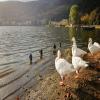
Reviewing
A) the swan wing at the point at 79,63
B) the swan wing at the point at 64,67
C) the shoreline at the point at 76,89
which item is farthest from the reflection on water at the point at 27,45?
the swan wing at the point at 79,63

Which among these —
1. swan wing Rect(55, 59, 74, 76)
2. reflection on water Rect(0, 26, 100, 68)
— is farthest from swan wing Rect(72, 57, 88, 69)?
reflection on water Rect(0, 26, 100, 68)

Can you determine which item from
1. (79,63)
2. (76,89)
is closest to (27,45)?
(79,63)

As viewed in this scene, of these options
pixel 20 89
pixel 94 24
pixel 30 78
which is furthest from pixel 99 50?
pixel 94 24

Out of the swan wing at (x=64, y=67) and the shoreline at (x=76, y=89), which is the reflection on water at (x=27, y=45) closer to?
the shoreline at (x=76, y=89)

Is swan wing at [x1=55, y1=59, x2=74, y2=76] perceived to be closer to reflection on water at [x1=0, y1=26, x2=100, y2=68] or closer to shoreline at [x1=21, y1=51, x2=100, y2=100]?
shoreline at [x1=21, y1=51, x2=100, y2=100]

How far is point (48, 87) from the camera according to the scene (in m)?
24.9

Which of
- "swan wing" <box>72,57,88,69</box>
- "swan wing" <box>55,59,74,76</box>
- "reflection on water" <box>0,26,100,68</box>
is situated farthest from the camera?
"reflection on water" <box>0,26,100,68</box>

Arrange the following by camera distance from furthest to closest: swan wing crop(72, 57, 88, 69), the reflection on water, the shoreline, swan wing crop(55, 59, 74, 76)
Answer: the reflection on water
swan wing crop(55, 59, 74, 76)
swan wing crop(72, 57, 88, 69)
the shoreline

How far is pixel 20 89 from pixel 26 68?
11.2 meters

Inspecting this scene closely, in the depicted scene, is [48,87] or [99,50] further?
[99,50]

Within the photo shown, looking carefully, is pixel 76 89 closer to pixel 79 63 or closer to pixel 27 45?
pixel 79 63

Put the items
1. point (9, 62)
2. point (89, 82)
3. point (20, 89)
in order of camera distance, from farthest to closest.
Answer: point (9, 62) → point (20, 89) → point (89, 82)

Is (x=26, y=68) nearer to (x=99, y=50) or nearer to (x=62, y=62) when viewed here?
(x=99, y=50)

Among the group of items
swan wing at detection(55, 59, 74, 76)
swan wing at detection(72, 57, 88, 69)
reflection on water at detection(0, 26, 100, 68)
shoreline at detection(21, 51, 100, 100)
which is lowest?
reflection on water at detection(0, 26, 100, 68)
